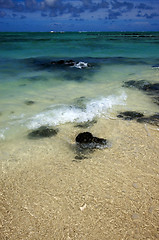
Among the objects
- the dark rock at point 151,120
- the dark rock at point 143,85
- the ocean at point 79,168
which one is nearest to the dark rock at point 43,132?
the ocean at point 79,168

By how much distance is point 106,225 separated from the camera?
2490mm

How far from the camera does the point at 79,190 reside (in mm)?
2990

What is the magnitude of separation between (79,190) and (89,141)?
127cm

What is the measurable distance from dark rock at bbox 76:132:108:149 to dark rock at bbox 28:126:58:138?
719 mm

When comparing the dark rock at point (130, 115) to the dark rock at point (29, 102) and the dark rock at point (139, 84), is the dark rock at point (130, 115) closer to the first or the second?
the dark rock at point (139, 84)

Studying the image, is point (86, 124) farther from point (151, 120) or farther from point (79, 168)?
point (151, 120)

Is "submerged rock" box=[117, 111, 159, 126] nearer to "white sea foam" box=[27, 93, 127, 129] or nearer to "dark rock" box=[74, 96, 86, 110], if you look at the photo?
"white sea foam" box=[27, 93, 127, 129]

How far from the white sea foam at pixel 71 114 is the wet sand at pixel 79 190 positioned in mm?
795

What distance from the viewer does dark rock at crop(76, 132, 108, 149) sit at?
3.98 metres

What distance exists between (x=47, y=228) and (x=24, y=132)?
2579mm

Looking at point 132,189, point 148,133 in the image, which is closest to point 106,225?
point 132,189

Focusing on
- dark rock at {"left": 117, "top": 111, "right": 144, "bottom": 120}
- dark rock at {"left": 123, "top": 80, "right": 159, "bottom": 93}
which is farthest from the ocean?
dark rock at {"left": 123, "top": 80, "right": 159, "bottom": 93}

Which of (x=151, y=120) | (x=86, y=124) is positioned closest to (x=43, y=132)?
(x=86, y=124)

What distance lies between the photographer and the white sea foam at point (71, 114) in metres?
5.04
